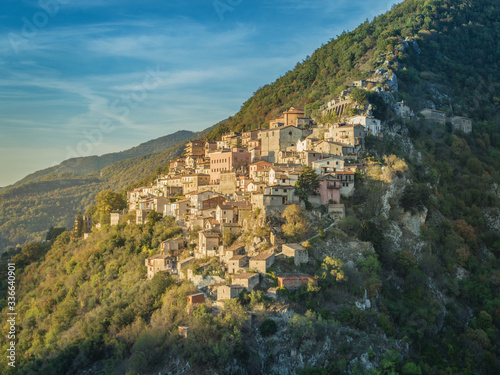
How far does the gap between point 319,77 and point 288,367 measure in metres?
70.6

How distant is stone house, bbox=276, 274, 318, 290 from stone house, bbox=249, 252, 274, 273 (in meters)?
1.46

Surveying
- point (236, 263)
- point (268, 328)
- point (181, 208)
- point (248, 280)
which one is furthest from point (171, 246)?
point (268, 328)

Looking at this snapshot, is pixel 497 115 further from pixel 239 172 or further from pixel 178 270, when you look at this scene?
pixel 178 270

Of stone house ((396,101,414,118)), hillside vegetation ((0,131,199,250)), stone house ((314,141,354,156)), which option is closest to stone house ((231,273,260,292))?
stone house ((314,141,354,156))

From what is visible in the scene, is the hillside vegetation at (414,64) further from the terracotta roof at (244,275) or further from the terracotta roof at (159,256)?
the terracotta roof at (244,275)

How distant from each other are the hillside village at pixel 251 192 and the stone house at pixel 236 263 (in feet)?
0.25

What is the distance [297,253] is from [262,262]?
113 inches

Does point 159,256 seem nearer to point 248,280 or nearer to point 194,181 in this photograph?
point 248,280

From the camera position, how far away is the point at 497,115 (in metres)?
→ 94.6

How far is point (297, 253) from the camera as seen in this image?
1590 inches

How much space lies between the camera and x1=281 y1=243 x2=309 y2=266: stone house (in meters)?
40.3

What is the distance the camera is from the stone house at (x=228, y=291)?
125 ft

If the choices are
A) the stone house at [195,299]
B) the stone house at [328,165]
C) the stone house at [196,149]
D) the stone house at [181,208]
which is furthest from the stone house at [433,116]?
the stone house at [195,299]

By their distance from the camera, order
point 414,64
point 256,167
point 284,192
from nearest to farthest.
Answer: point 284,192 → point 256,167 → point 414,64
